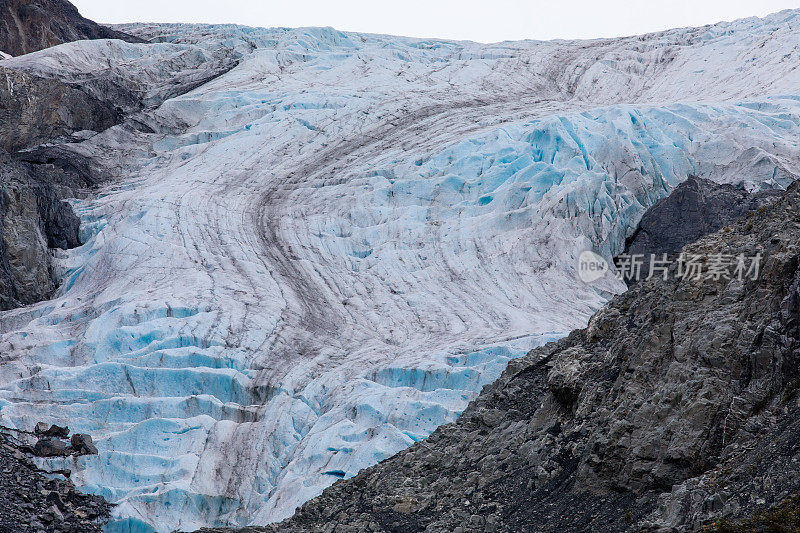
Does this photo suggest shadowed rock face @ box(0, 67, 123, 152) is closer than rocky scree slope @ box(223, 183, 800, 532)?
No

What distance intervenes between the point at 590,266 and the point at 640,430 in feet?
37.8

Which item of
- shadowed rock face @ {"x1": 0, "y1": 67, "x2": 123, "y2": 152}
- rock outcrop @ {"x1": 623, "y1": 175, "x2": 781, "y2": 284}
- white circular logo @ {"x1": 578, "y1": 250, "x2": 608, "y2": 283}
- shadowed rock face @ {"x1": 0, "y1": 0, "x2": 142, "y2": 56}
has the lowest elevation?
white circular logo @ {"x1": 578, "y1": 250, "x2": 608, "y2": 283}

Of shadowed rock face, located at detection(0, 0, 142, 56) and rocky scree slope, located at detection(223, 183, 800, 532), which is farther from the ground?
shadowed rock face, located at detection(0, 0, 142, 56)

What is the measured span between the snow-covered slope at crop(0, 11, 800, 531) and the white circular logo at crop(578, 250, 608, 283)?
27 cm

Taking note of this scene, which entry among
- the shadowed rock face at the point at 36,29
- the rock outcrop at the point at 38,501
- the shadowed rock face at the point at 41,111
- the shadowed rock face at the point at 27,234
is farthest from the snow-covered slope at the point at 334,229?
the shadowed rock face at the point at 36,29

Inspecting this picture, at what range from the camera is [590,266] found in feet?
57.6

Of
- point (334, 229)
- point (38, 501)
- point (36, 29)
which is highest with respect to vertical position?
point (36, 29)

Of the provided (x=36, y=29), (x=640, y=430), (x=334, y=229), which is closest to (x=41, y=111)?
(x=334, y=229)

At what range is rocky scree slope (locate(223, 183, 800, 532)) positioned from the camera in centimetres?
548

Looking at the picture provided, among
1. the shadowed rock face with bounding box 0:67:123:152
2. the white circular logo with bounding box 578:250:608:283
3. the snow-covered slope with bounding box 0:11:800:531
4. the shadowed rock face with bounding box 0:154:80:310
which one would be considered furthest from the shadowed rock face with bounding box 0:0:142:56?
the white circular logo with bounding box 578:250:608:283

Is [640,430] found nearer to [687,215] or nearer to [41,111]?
[687,215]

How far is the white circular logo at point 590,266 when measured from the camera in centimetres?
1733

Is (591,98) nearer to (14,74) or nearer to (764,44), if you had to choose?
(764,44)

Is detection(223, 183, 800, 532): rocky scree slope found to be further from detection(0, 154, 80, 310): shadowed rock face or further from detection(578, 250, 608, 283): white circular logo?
detection(0, 154, 80, 310): shadowed rock face
